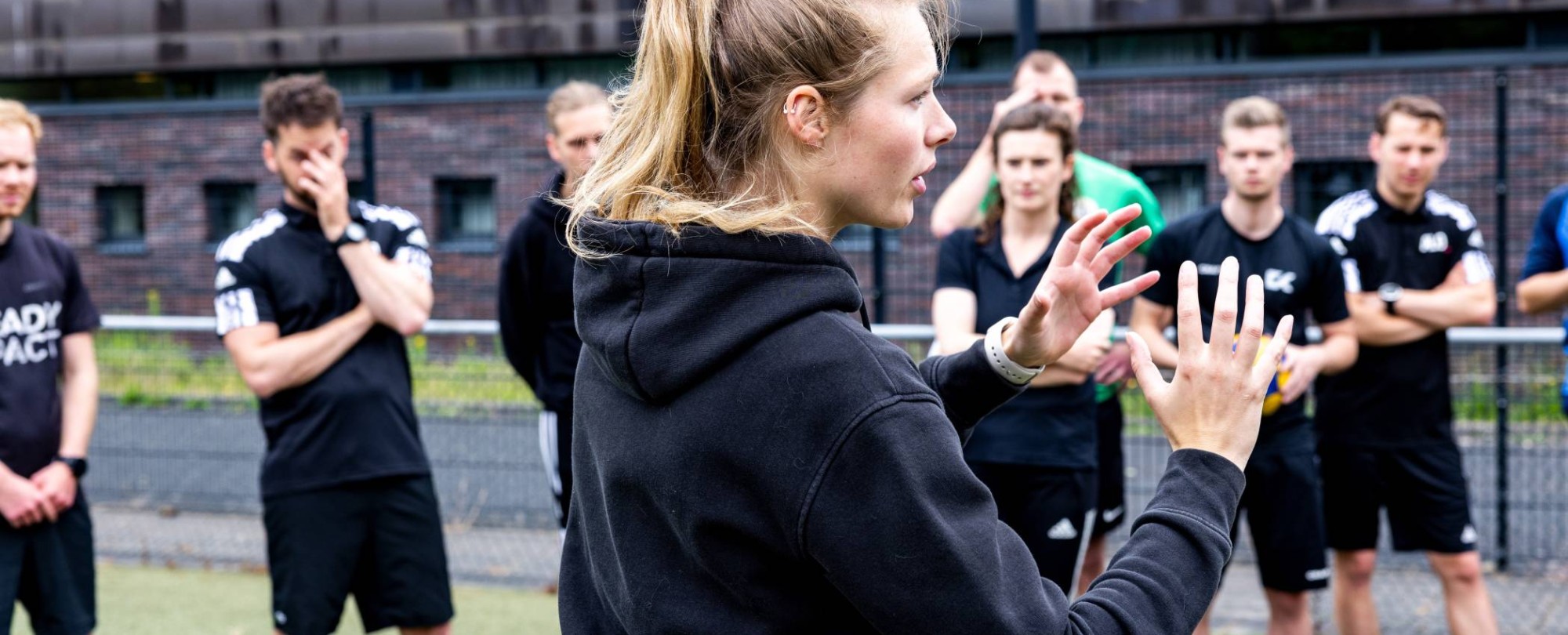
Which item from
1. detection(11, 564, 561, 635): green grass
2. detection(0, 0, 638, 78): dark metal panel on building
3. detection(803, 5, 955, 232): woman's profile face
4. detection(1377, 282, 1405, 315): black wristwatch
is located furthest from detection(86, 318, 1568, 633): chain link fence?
detection(0, 0, 638, 78): dark metal panel on building

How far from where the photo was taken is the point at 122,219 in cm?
934

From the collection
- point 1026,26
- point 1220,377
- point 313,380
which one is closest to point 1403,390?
point 1026,26

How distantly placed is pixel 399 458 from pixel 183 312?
191 inches

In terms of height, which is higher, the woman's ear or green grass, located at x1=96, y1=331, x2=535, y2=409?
the woman's ear

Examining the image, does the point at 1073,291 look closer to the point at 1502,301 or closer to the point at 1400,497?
the point at 1400,497

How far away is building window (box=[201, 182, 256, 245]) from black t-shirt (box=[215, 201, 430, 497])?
192 inches

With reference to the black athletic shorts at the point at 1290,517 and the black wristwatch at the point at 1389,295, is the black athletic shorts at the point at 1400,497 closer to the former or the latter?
the black athletic shorts at the point at 1290,517

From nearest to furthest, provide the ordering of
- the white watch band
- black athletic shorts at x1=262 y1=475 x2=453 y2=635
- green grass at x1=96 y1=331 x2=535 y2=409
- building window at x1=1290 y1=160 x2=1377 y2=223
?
the white watch band < black athletic shorts at x1=262 y1=475 x2=453 y2=635 < building window at x1=1290 y1=160 x2=1377 y2=223 < green grass at x1=96 y1=331 x2=535 y2=409

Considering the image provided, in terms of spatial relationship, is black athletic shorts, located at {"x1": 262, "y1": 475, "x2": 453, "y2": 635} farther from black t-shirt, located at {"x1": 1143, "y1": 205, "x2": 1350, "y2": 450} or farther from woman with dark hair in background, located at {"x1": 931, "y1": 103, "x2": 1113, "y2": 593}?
black t-shirt, located at {"x1": 1143, "y1": 205, "x2": 1350, "y2": 450}

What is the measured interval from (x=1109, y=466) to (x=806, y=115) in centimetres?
409

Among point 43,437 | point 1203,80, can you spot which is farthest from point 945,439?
point 1203,80

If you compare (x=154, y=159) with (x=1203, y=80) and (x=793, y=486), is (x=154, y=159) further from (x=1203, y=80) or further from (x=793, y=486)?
(x=793, y=486)

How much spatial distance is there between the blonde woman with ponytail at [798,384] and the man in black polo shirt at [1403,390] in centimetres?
411

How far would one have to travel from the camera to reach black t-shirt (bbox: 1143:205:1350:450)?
5.16 metres
